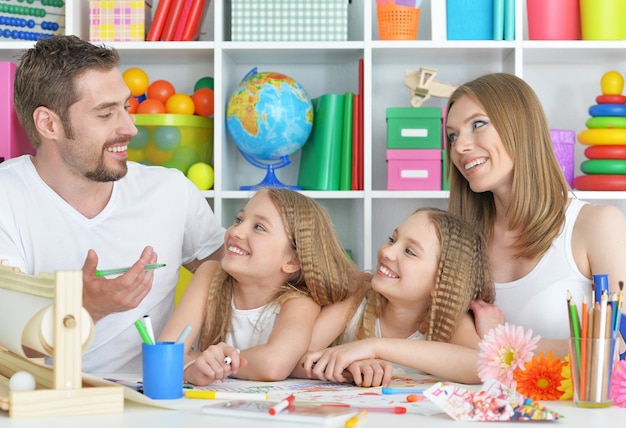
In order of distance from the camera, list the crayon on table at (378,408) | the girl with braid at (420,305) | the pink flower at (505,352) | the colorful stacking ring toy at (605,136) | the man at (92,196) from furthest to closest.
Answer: the colorful stacking ring toy at (605,136)
the man at (92,196)
the girl with braid at (420,305)
the pink flower at (505,352)
the crayon on table at (378,408)

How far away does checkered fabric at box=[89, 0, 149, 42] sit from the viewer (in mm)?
2717

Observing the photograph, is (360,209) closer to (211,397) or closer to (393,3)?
(393,3)

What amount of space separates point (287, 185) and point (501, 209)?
3.60ft

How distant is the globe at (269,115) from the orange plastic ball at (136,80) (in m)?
0.31

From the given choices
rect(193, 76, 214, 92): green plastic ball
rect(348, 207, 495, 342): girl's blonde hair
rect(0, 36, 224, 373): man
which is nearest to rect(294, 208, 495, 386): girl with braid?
rect(348, 207, 495, 342): girl's blonde hair

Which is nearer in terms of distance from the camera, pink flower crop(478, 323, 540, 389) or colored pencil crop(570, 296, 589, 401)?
colored pencil crop(570, 296, 589, 401)

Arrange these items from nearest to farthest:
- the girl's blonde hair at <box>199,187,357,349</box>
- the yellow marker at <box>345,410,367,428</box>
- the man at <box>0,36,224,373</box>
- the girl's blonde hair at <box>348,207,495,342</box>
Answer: the yellow marker at <box>345,410,367,428</box> → the girl's blonde hair at <box>348,207,495,342</box> → the girl's blonde hair at <box>199,187,357,349</box> → the man at <box>0,36,224,373</box>

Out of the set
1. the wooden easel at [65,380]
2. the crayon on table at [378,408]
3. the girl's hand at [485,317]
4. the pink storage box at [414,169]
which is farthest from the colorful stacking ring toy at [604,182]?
the wooden easel at [65,380]

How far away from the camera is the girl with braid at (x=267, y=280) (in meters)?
1.69

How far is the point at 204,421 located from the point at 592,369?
520 mm

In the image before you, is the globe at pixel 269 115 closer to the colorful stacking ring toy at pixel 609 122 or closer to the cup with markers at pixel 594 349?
the colorful stacking ring toy at pixel 609 122

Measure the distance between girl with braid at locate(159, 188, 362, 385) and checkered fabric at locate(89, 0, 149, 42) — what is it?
3.79 ft

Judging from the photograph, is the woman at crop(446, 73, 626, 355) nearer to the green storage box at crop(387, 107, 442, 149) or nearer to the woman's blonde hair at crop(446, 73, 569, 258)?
the woman's blonde hair at crop(446, 73, 569, 258)

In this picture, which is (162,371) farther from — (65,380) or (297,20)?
(297,20)
